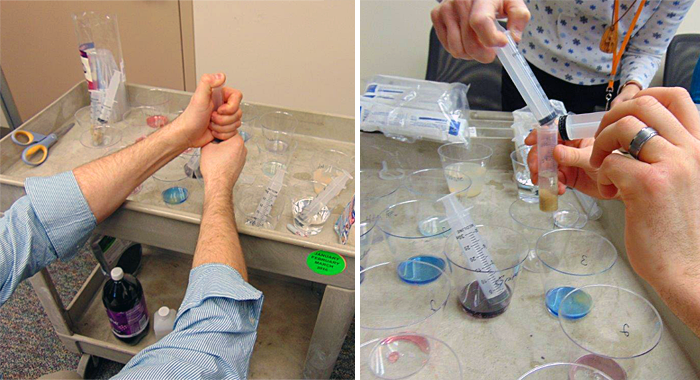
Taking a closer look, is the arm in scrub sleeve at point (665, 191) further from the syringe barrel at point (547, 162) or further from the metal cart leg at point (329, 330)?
the metal cart leg at point (329, 330)

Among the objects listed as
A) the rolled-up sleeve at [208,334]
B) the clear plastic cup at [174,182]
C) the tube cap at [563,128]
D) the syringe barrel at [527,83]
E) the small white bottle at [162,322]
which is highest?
the syringe barrel at [527,83]

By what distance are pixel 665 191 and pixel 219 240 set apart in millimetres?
764

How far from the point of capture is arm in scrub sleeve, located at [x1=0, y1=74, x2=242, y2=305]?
1.04 m

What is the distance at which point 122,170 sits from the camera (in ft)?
3.82

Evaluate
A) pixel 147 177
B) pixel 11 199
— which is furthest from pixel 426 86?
pixel 11 199

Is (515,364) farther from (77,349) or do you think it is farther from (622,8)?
(77,349)

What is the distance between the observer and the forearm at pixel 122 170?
1.12m

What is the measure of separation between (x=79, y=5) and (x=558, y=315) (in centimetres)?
244

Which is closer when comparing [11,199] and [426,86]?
[11,199]

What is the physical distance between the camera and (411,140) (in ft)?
4.31

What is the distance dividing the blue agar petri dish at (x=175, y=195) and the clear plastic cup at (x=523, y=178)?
0.78 meters

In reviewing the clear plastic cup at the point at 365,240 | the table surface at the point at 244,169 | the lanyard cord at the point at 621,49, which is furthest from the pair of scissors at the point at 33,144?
the lanyard cord at the point at 621,49

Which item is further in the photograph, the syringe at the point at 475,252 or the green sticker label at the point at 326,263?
the green sticker label at the point at 326,263

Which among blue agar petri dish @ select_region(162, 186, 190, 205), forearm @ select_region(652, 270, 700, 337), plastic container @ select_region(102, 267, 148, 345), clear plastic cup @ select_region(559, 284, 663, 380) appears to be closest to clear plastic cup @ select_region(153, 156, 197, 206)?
blue agar petri dish @ select_region(162, 186, 190, 205)
